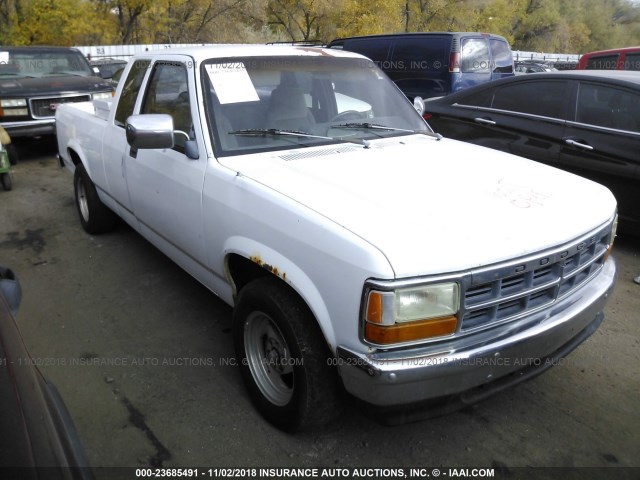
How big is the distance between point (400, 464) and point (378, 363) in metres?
0.76

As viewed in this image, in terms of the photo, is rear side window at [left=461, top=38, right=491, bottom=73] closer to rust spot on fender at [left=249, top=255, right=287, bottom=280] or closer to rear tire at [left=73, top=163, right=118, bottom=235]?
rear tire at [left=73, top=163, right=118, bottom=235]

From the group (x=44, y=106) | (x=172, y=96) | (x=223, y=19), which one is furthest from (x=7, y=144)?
(x=223, y=19)

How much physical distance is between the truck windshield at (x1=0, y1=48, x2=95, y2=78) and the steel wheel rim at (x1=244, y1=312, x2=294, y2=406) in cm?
856

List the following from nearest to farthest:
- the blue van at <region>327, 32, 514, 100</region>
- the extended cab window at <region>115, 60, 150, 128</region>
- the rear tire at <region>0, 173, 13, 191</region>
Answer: the extended cab window at <region>115, 60, 150, 128</region>
the rear tire at <region>0, 173, 13, 191</region>
the blue van at <region>327, 32, 514, 100</region>

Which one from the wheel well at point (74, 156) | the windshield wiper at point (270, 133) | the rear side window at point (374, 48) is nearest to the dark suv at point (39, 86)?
the wheel well at point (74, 156)

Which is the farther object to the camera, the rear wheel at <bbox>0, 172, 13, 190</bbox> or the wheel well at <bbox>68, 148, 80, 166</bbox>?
the rear wheel at <bbox>0, 172, 13, 190</bbox>

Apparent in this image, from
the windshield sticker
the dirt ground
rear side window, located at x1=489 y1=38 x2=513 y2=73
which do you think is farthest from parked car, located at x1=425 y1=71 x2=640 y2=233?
rear side window, located at x1=489 y1=38 x2=513 y2=73

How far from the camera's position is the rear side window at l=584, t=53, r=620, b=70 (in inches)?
345

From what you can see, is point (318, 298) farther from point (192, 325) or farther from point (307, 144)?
point (192, 325)

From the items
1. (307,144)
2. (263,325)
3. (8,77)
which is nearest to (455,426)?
(263,325)

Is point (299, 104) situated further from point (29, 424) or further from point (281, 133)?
point (29, 424)

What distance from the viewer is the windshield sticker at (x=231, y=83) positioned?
10.1ft

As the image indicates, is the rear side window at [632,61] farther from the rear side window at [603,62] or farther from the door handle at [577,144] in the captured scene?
the door handle at [577,144]

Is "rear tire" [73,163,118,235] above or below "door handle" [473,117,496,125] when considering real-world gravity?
below
